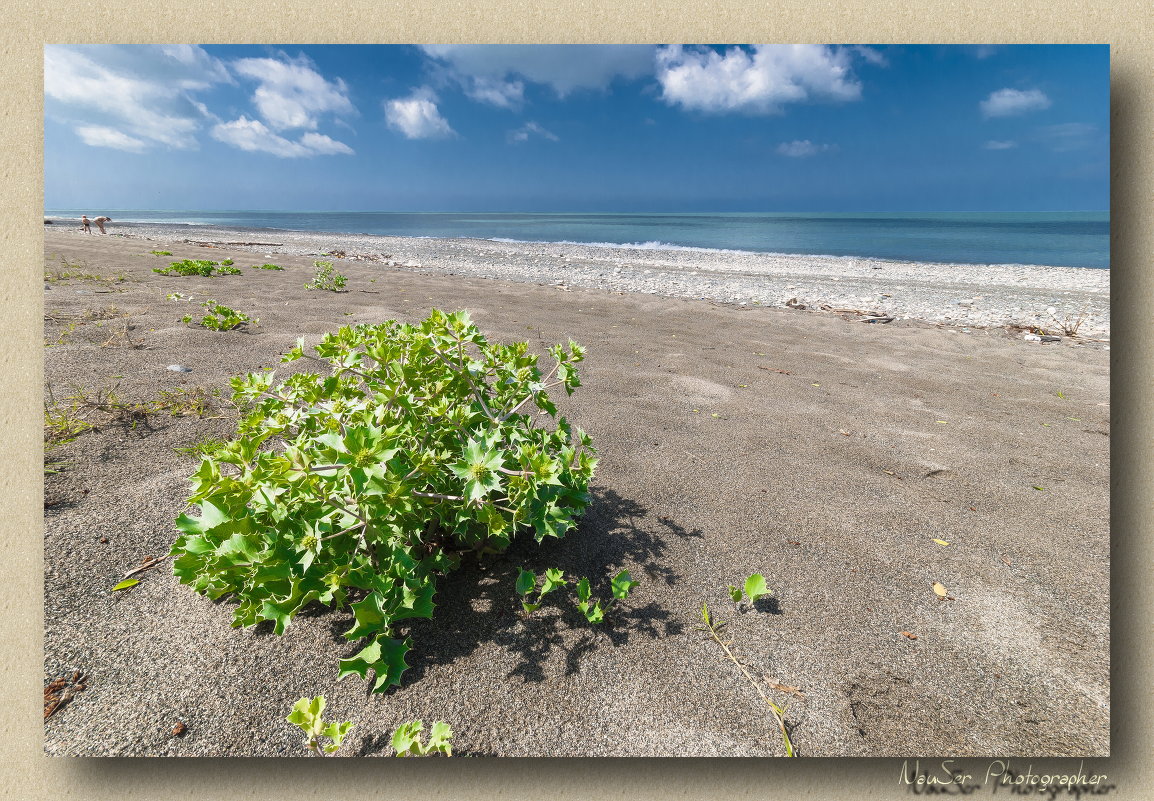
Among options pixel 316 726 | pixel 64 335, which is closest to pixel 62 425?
pixel 64 335

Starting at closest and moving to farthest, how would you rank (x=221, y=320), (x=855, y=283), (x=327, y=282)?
(x=221, y=320)
(x=327, y=282)
(x=855, y=283)

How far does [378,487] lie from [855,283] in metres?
13.0

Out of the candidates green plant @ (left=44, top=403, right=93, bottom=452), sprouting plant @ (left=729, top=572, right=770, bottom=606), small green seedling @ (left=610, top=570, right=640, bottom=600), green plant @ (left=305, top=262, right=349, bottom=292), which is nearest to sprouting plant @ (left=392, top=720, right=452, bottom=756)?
small green seedling @ (left=610, top=570, right=640, bottom=600)

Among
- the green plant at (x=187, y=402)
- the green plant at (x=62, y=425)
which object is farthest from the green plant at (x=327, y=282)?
the green plant at (x=62, y=425)

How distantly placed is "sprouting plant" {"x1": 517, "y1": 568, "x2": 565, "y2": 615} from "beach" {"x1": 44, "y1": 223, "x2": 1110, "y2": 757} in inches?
2.5

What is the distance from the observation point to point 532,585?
1.62 m

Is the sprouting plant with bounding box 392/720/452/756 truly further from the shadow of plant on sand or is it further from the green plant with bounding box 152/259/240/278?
the green plant with bounding box 152/259/240/278

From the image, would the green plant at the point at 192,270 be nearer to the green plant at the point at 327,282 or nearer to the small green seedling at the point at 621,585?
the green plant at the point at 327,282

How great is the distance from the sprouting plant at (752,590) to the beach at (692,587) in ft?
0.15

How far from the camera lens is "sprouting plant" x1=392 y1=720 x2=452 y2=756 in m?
1.23

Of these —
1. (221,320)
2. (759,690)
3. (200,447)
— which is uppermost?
(221,320)

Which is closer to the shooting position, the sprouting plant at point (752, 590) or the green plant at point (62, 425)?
the sprouting plant at point (752, 590)

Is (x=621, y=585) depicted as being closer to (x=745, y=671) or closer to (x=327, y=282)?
(x=745, y=671)

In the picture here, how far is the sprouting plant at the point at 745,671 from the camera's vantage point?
4.43ft
